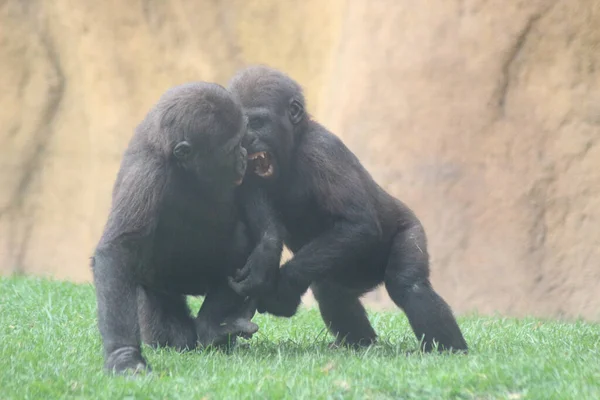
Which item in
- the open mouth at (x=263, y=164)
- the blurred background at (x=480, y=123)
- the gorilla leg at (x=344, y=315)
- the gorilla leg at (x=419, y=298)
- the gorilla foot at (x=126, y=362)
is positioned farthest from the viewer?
the blurred background at (x=480, y=123)

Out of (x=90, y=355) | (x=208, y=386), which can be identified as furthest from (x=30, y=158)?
(x=208, y=386)

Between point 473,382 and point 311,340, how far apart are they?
8.14 feet

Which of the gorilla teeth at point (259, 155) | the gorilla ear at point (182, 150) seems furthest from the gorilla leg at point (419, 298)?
the gorilla ear at point (182, 150)

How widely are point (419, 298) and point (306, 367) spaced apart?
963 mm

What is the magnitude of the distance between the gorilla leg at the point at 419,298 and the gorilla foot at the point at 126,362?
1.66 meters

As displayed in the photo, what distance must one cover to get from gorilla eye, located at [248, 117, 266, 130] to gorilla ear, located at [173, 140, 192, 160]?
62 cm

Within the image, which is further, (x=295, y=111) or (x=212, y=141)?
(x=295, y=111)

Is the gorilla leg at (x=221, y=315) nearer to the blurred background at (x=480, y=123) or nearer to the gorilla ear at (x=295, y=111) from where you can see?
the gorilla ear at (x=295, y=111)

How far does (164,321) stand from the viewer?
20.0 ft

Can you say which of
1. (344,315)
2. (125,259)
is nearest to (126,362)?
(125,259)

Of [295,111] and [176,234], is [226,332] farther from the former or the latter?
[295,111]

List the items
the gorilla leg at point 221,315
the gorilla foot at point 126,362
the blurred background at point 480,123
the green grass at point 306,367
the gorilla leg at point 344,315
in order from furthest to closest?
the blurred background at point 480,123, the gorilla leg at point 344,315, the gorilla leg at point 221,315, the gorilla foot at point 126,362, the green grass at point 306,367

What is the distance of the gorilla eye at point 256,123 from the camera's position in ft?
19.6

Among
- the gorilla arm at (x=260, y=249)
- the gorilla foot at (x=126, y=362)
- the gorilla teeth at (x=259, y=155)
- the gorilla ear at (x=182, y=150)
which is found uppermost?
the gorilla ear at (x=182, y=150)
